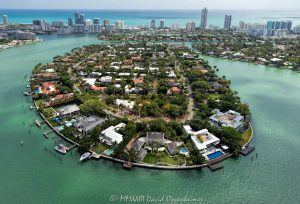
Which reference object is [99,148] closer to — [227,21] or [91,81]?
[91,81]

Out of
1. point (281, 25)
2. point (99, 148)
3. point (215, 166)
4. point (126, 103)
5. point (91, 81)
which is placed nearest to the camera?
point (215, 166)

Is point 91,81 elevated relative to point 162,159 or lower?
elevated

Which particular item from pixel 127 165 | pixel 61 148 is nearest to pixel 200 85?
pixel 127 165

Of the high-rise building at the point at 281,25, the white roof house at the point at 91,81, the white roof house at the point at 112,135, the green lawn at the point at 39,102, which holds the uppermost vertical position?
the high-rise building at the point at 281,25

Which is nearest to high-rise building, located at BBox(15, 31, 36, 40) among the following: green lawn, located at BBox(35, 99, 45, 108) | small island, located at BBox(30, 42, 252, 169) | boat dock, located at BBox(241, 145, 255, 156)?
small island, located at BBox(30, 42, 252, 169)

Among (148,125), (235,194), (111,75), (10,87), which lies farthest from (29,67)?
(235,194)

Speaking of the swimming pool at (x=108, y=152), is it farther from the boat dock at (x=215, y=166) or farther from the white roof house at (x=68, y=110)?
the white roof house at (x=68, y=110)

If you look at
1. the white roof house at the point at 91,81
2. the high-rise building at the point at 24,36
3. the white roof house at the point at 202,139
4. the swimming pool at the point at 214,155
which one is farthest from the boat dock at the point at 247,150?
the high-rise building at the point at 24,36

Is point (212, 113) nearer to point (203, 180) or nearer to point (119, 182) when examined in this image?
point (203, 180)
